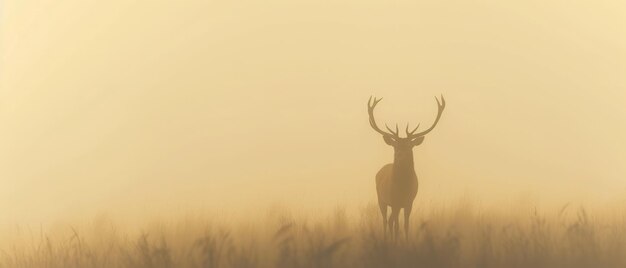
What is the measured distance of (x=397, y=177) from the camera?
177cm

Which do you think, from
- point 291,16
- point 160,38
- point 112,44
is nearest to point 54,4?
point 112,44

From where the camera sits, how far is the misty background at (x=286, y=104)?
1731 millimetres

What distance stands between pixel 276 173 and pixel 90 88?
55 cm

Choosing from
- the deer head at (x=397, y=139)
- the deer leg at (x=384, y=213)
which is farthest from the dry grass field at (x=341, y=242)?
the deer head at (x=397, y=139)

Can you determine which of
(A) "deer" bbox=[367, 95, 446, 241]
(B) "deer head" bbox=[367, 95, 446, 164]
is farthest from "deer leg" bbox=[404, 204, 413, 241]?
(B) "deer head" bbox=[367, 95, 446, 164]

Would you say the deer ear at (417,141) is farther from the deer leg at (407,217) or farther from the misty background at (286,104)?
the deer leg at (407,217)

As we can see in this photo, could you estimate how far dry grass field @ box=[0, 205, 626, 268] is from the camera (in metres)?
1.70

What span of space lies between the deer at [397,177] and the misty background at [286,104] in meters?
0.02

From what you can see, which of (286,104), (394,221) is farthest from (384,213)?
(286,104)

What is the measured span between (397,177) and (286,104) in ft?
1.18

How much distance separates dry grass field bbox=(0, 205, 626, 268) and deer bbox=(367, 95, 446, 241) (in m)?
0.04

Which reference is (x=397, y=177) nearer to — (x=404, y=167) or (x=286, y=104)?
(x=404, y=167)

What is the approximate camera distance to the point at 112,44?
1777 millimetres

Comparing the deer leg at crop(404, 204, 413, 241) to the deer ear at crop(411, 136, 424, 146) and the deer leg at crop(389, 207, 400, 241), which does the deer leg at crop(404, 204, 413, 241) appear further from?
the deer ear at crop(411, 136, 424, 146)
